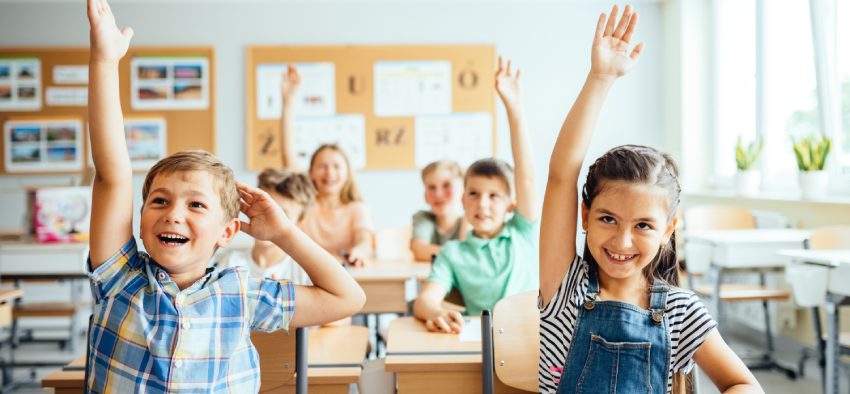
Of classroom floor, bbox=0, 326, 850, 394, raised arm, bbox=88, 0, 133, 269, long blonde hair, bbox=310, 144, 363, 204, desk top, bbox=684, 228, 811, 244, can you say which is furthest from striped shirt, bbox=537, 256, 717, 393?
long blonde hair, bbox=310, 144, 363, 204

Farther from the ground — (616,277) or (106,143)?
(106,143)

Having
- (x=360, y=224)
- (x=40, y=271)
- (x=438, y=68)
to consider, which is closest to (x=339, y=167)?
(x=360, y=224)

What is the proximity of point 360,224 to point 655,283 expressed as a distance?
2.14 m

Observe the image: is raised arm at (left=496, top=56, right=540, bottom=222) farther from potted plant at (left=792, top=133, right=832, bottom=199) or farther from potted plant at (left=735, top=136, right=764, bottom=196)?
potted plant at (left=735, top=136, right=764, bottom=196)

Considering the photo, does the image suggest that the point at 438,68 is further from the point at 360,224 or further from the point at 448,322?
the point at 448,322

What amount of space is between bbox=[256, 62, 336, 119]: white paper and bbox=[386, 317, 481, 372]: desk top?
13.6ft

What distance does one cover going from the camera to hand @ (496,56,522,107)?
1804mm

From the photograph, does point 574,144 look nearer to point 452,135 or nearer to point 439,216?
point 439,216

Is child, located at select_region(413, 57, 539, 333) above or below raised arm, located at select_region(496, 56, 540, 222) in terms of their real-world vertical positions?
below

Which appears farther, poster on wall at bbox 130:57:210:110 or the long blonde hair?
poster on wall at bbox 130:57:210:110

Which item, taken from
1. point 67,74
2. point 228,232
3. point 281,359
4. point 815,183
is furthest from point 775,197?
point 67,74

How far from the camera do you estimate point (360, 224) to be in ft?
10.6

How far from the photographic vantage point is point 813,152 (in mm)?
3490

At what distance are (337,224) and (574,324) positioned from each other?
85.9 inches
